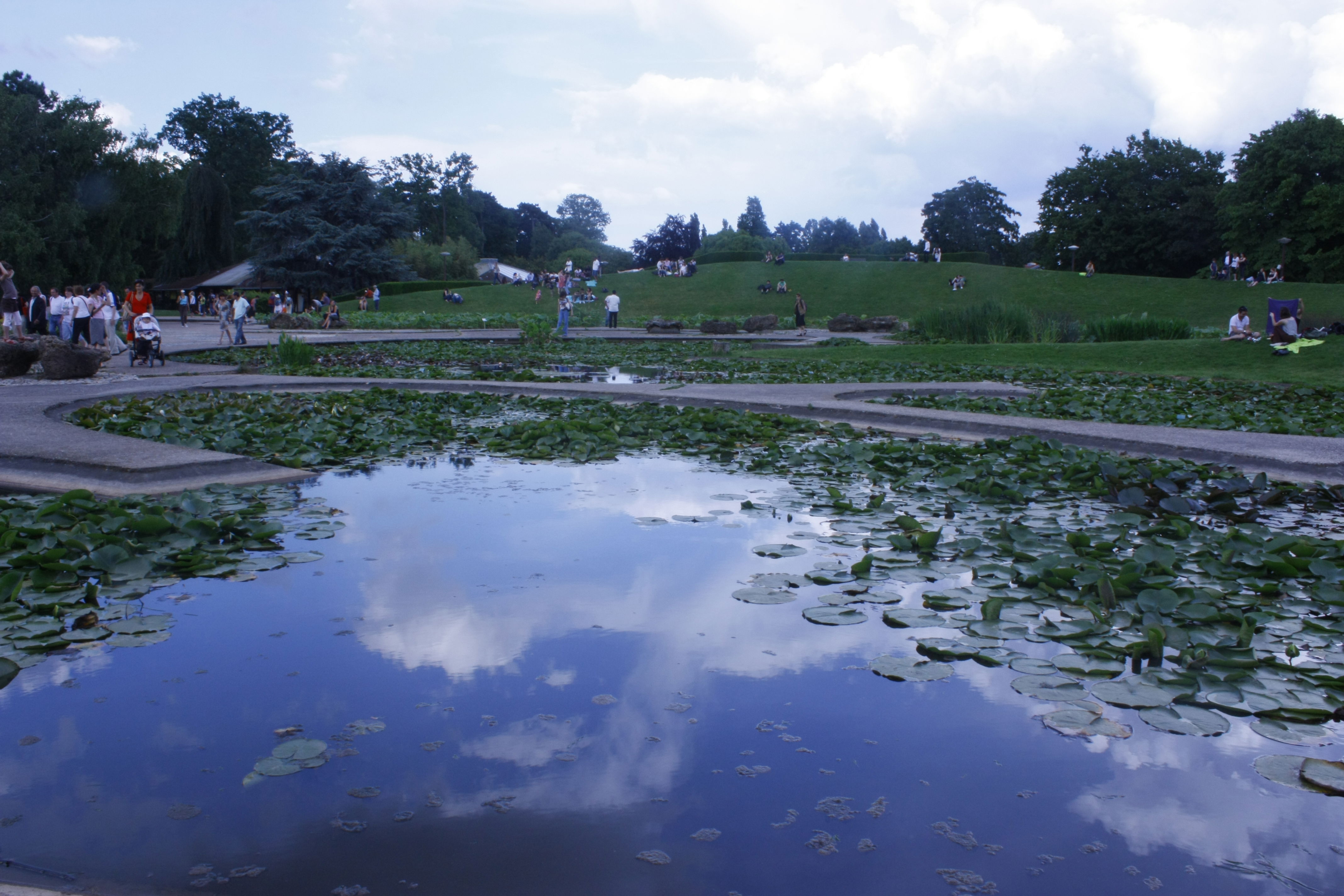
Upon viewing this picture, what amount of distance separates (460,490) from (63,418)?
5141 mm

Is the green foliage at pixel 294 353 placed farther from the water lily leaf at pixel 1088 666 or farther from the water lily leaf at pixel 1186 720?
the water lily leaf at pixel 1186 720

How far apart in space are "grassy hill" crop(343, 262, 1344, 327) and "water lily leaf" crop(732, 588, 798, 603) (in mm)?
41587

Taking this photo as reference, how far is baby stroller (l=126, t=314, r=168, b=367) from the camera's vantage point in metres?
15.9

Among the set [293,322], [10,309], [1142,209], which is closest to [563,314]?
[10,309]

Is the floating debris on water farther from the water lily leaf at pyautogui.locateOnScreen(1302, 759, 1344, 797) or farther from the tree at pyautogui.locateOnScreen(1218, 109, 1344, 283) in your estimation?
the tree at pyautogui.locateOnScreen(1218, 109, 1344, 283)

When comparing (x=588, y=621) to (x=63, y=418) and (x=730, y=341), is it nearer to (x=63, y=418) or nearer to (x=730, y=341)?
(x=63, y=418)

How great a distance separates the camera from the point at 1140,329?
2375cm

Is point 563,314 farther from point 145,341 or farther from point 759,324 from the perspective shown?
point 145,341

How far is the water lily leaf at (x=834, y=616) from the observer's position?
12.8ft

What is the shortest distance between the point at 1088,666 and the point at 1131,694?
231mm

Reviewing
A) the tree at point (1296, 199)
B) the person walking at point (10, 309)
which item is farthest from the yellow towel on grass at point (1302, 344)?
the tree at point (1296, 199)

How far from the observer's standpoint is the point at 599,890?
220 cm

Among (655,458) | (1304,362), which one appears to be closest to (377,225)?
(1304,362)

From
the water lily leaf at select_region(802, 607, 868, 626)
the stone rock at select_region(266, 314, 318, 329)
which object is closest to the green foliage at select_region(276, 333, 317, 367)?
the water lily leaf at select_region(802, 607, 868, 626)
